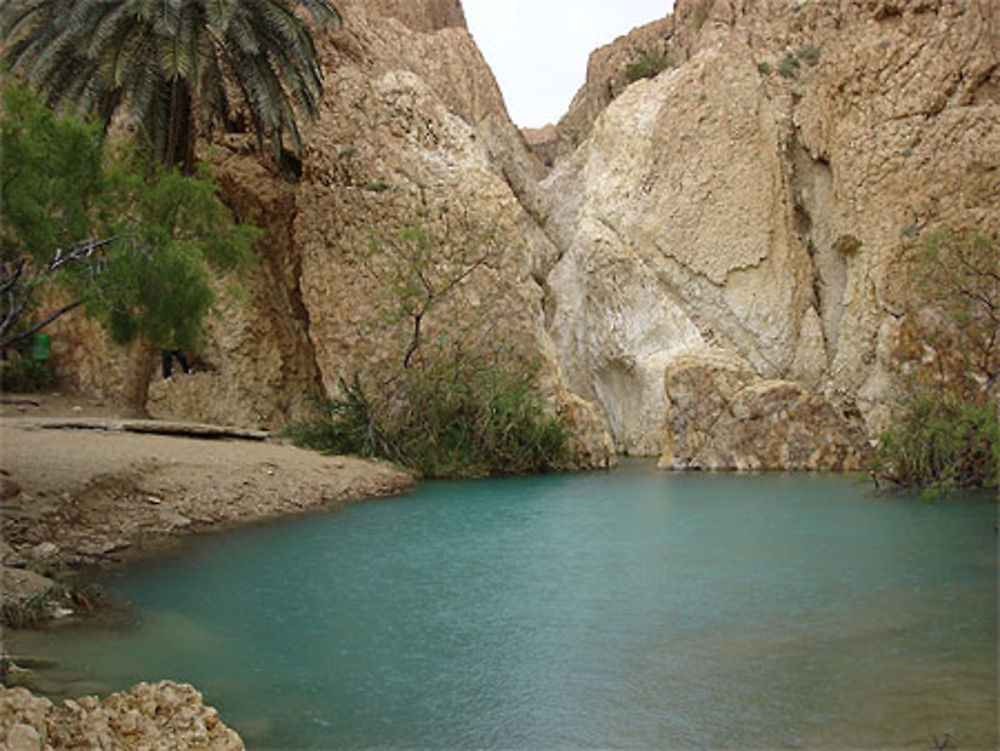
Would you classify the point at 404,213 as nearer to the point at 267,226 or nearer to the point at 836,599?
the point at 267,226

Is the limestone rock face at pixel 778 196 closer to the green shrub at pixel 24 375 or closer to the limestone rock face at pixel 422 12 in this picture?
the limestone rock face at pixel 422 12

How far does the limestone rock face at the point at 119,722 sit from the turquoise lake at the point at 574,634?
379 mm

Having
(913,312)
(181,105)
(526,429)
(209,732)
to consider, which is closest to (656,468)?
(526,429)

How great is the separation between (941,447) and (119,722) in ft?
33.3

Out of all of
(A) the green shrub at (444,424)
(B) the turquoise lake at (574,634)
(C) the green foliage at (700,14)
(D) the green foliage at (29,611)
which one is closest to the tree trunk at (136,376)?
(A) the green shrub at (444,424)

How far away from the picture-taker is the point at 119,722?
9.76 ft

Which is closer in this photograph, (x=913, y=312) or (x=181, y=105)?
(x=181, y=105)


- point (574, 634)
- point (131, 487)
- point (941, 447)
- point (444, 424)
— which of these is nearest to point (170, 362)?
point (444, 424)

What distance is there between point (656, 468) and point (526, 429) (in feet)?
10.1

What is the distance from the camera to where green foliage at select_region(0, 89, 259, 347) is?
20.0 feet

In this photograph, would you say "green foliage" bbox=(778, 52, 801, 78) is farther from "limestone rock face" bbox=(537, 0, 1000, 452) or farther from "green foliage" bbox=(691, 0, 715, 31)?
"green foliage" bbox=(691, 0, 715, 31)

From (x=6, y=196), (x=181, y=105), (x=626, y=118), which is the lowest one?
(x=6, y=196)

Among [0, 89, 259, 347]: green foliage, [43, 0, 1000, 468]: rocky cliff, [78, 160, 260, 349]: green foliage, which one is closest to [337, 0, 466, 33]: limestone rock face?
[43, 0, 1000, 468]: rocky cliff

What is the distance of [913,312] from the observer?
16.1 meters
